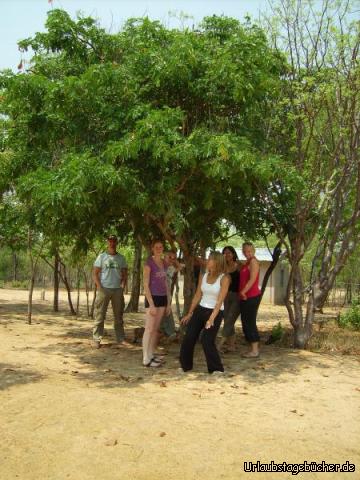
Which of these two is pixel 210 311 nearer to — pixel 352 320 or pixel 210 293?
pixel 210 293

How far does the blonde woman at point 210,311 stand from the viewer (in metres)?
7.07

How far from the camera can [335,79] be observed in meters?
9.20

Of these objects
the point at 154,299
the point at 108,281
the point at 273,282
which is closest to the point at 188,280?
the point at 108,281

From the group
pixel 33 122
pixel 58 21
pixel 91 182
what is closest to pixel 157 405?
pixel 91 182

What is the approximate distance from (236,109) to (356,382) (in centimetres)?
455

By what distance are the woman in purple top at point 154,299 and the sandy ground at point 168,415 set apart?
0.87 feet

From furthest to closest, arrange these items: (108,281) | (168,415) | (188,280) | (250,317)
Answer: (188,280) → (108,281) → (250,317) → (168,415)

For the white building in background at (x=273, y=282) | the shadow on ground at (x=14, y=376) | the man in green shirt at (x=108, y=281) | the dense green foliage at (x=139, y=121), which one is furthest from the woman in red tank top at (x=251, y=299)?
the white building in background at (x=273, y=282)

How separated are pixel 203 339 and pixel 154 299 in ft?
3.53

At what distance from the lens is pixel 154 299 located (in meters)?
7.81

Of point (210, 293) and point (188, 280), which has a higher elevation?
point (188, 280)

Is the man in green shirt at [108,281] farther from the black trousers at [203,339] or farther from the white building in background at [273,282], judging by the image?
the white building in background at [273,282]

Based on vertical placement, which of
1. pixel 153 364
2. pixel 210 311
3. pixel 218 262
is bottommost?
pixel 153 364

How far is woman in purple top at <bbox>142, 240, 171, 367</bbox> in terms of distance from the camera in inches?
300
